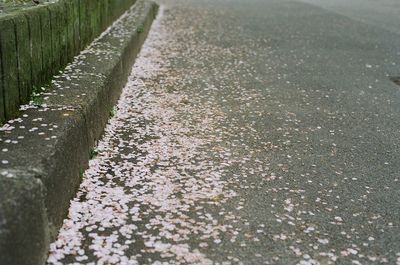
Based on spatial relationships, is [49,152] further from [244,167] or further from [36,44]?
[244,167]

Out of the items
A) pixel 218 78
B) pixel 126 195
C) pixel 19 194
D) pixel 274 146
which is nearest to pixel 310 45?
pixel 218 78

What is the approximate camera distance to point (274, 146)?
13.8 feet

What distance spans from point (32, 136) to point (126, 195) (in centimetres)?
71

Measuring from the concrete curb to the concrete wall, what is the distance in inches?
4.0

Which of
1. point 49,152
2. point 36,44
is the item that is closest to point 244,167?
point 49,152

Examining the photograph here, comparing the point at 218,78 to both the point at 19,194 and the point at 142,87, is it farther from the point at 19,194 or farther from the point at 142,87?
the point at 19,194

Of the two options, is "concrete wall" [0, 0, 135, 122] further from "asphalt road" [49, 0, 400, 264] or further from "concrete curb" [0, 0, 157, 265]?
"asphalt road" [49, 0, 400, 264]

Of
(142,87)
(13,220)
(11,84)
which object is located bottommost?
(142,87)

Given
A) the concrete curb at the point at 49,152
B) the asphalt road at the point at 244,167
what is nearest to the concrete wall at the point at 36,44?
the concrete curb at the point at 49,152

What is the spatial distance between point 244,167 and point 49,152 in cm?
156

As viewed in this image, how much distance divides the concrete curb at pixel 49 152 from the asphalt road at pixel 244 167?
173mm

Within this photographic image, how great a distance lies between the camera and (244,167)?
377cm

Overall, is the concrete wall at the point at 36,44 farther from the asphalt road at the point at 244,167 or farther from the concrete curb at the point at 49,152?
the asphalt road at the point at 244,167

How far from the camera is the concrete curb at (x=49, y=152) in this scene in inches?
85.9
